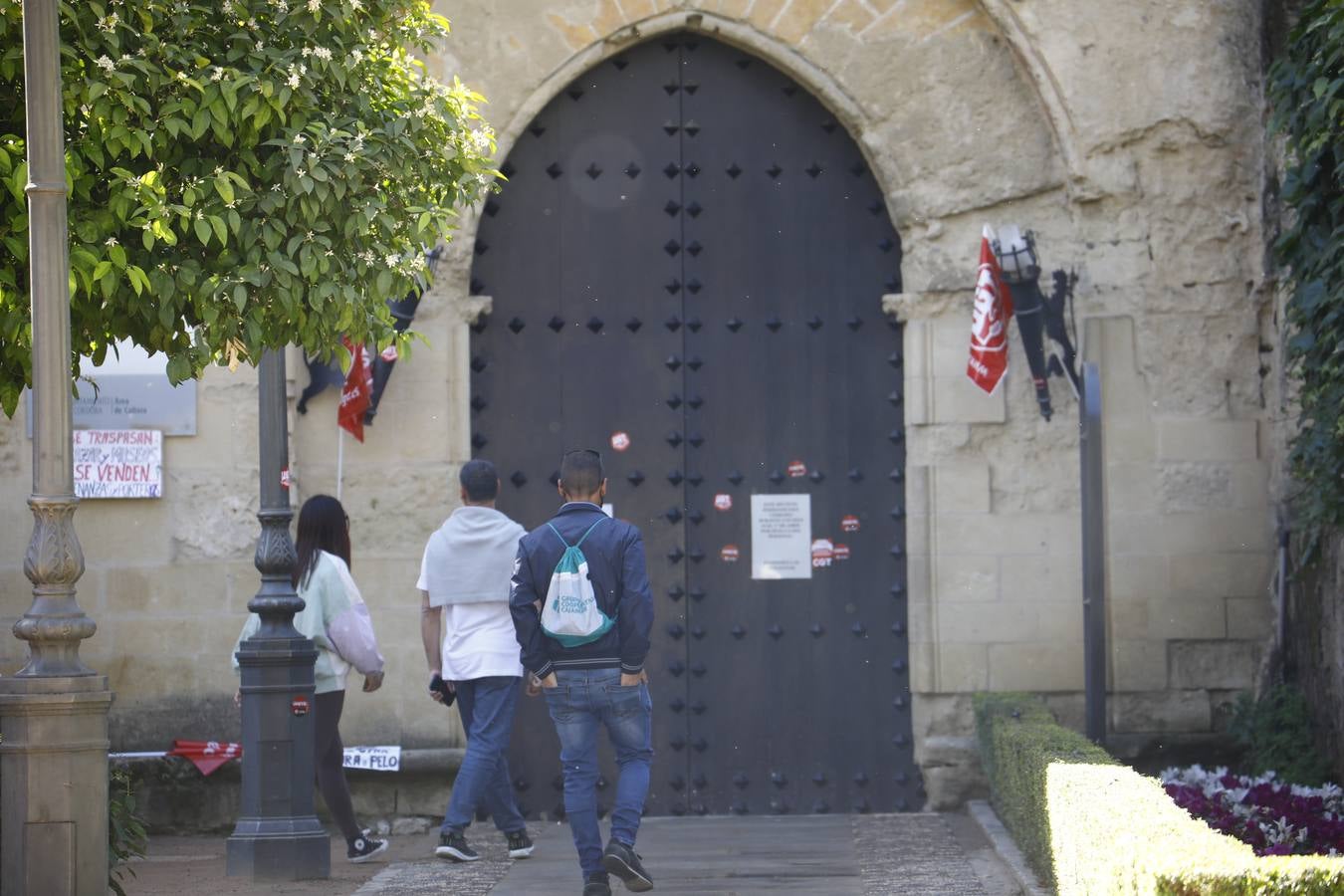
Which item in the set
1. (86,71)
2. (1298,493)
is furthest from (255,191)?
(1298,493)

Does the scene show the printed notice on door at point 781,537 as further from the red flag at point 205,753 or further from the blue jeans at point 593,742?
the red flag at point 205,753

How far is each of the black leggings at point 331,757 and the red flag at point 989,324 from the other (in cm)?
354

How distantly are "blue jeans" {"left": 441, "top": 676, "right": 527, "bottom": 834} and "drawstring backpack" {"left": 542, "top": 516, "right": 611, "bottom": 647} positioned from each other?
113 cm

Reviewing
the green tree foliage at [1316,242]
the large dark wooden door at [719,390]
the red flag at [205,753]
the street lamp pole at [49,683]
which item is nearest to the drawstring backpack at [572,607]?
the street lamp pole at [49,683]

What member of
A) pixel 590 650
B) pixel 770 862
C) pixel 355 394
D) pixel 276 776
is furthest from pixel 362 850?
pixel 355 394

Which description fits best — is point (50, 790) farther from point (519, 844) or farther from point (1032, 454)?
point (1032, 454)

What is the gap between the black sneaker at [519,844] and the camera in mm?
8125

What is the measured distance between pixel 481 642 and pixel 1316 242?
4.22 metres

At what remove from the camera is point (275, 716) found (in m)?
7.46

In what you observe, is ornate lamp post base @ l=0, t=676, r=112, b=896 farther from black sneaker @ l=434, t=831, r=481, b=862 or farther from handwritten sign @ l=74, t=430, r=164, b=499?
handwritten sign @ l=74, t=430, r=164, b=499

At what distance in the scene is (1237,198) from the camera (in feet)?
30.3

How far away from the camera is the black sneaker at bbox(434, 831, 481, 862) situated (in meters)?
7.90

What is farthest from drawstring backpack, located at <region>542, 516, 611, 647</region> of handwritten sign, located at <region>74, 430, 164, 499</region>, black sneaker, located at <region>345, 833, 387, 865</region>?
handwritten sign, located at <region>74, 430, 164, 499</region>

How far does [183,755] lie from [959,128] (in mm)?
5060
